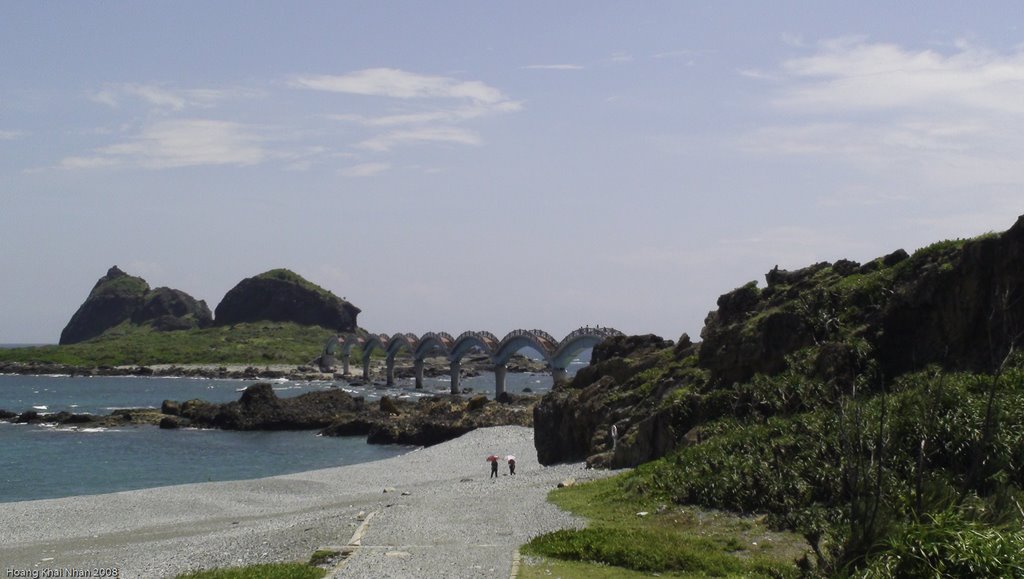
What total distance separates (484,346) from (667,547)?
3938 inches

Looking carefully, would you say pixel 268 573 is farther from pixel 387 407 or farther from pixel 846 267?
pixel 387 407

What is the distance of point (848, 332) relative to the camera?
33.0 m

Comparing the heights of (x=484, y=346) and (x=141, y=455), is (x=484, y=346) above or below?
above

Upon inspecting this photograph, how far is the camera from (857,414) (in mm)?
15273

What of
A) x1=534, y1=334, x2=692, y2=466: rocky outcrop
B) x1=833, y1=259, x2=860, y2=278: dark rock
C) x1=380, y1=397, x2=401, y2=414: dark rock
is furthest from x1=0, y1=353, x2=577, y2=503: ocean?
x1=833, y1=259, x2=860, y2=278: dark rock

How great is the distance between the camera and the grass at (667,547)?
19.1 m

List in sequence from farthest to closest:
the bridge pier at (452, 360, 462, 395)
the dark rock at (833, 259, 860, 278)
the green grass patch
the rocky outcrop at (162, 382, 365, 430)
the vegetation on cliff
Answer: the bridge pier at (452, 360, 462, 395) → the rocky outcrop at (162, 382, 365, 430) → the dark rock at (833, 259, 860, 278) → the green grass patch → the vegetation on cliff

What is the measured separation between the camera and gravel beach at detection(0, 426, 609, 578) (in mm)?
22188

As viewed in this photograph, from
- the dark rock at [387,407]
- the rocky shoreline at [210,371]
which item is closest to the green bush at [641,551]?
the dark rock at [387,407]

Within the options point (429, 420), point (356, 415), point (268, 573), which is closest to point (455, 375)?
point (356, 415)

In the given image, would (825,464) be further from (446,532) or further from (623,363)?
(623,363)

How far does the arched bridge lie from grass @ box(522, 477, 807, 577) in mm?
35777

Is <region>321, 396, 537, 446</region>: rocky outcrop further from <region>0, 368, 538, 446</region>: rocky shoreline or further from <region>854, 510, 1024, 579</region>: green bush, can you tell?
<region>854, 510, 1024, 579</region>: green bush

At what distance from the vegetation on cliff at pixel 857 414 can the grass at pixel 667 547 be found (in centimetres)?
55
